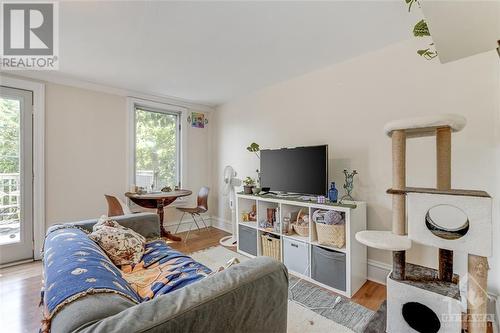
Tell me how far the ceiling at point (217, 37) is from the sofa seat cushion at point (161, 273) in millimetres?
1921

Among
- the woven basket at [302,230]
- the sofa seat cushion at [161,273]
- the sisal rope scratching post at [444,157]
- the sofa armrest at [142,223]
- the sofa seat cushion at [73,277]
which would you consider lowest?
the sofa seat cushion at [161,273]

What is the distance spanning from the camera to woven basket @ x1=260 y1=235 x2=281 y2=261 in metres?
2.78

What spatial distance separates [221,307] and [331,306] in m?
1.50

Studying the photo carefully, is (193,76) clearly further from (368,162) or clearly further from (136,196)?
(368,162)

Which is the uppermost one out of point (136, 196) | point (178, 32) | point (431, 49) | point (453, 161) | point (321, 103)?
point (178, 32)

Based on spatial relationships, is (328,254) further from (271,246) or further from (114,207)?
(114,207)

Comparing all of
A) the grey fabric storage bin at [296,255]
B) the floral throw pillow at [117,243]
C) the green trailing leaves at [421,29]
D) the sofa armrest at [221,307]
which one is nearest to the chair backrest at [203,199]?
the grey fabric storage bin at [296,255]

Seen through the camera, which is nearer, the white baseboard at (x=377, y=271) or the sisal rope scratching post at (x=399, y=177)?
the sisal rope scratching post at (x=399, y=177)

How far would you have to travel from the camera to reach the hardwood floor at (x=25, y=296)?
1.80 metres

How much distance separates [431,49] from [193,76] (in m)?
2.57

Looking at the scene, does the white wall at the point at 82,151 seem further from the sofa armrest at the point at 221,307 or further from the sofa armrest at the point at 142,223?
the sofa armrest at the point at 221,307

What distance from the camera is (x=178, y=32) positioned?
6.80 ft

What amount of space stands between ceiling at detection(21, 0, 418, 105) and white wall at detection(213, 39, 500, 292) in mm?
221

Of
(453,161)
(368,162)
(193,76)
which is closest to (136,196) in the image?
(193,76)
